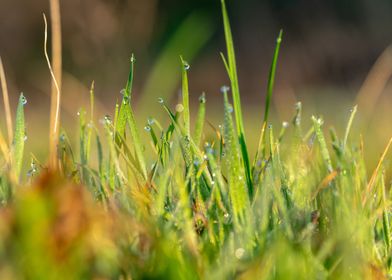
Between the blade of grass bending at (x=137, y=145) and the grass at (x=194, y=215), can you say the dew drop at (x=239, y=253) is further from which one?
the blade of grass bending at (x=137, y=145)

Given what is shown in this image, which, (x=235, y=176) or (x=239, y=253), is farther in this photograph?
(x=235, y=176)

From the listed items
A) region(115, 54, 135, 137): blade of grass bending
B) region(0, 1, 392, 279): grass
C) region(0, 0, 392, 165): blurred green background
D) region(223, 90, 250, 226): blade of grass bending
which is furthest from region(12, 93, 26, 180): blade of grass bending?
region(0, 0, 392, 165): blurred green background

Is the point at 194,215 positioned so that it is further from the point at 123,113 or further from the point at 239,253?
the point at 123,113

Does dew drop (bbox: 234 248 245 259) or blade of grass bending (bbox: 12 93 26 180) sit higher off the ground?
blade of grass bending (bbox: 12 93 26 180)

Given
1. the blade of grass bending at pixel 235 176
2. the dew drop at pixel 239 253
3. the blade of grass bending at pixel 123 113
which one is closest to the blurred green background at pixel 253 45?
the blade of grass bending at pixel 123 113

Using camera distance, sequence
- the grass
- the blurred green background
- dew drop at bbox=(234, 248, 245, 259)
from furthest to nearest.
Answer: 1. the blurred green background
2. dew drop at bbox=(234, 248, 245, 259)
3. the grass

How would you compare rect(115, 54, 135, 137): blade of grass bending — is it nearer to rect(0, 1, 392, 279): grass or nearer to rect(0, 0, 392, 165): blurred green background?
rect(0, 1, 392, 279): grass

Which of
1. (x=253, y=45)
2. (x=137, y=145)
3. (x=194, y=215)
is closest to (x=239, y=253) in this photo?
(x=194, y=215)

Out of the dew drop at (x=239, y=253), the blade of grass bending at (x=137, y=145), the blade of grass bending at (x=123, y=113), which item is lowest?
the dew drop at (x=239, y=253)
